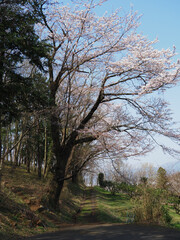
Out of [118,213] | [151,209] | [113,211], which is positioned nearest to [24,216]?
[151,209]

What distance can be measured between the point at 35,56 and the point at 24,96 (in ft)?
5.16

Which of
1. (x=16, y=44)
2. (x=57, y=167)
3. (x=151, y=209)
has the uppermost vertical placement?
(x=16, y=44)

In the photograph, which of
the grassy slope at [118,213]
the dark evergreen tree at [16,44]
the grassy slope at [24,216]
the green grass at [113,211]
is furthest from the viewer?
the green grass at [113,211]

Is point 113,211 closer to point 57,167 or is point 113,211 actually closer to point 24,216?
point 57,167

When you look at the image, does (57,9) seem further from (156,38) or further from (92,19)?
(156,38)

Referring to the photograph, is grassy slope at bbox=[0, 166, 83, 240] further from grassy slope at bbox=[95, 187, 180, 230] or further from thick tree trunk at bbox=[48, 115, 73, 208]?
grassy slope at bbox=[95, 187, 180, 230]

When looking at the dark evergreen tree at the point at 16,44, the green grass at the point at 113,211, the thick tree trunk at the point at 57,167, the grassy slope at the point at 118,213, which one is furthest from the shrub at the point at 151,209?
the dark evergreen tree at the point at 16,44

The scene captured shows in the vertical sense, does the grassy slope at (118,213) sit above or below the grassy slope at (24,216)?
below

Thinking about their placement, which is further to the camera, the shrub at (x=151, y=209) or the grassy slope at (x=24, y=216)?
the shrub at (x=151, y=209)

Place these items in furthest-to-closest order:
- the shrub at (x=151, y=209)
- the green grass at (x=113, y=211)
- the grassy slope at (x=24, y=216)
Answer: the green grass at (x=113, y=211) → the shrub at (x=151, y=209) → the grassy slope at (x=24, y=216)

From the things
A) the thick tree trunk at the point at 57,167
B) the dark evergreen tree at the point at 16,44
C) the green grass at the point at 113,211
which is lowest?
the green grass at the point at 113,211

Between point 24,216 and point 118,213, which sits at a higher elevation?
point 24,216

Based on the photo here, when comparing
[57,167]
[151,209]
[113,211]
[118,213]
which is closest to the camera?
[151,209]

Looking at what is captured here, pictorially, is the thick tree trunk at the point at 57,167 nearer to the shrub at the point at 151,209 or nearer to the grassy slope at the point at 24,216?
the grassy slope at the point at 24,216
